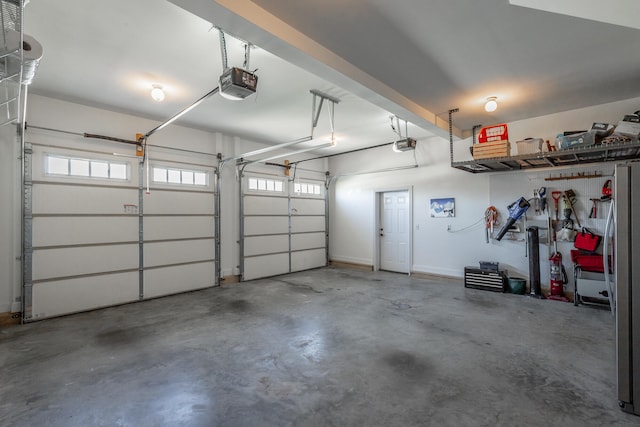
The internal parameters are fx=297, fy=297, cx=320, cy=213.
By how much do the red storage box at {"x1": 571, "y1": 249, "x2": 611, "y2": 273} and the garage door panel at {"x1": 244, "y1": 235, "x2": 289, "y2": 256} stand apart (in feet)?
18.5

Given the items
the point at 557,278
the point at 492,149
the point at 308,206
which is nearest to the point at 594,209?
the point at 557,278

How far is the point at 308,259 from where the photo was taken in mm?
8109

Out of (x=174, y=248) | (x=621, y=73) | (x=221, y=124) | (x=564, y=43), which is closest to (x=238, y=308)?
(x=174, y=248)

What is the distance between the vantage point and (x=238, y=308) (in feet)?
15.4

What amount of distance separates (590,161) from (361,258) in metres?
5.00

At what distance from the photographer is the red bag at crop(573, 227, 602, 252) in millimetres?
4594

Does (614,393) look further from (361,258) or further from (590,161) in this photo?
(361,258)

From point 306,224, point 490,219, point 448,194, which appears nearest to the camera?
point 490,219

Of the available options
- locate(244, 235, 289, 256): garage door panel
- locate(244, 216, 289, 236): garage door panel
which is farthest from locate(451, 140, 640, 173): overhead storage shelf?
locate(244, 235, 289, 256): garage door panel

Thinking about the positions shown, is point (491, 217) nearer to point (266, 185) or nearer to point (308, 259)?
point (308, 259)

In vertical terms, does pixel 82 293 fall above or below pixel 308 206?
below

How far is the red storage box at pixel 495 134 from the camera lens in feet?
15.1

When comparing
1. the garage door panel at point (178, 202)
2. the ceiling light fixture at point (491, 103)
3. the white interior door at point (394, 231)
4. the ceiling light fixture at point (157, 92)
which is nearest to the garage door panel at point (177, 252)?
the garage door panel at point (178, 202)

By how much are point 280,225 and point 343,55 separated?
16.0ft
